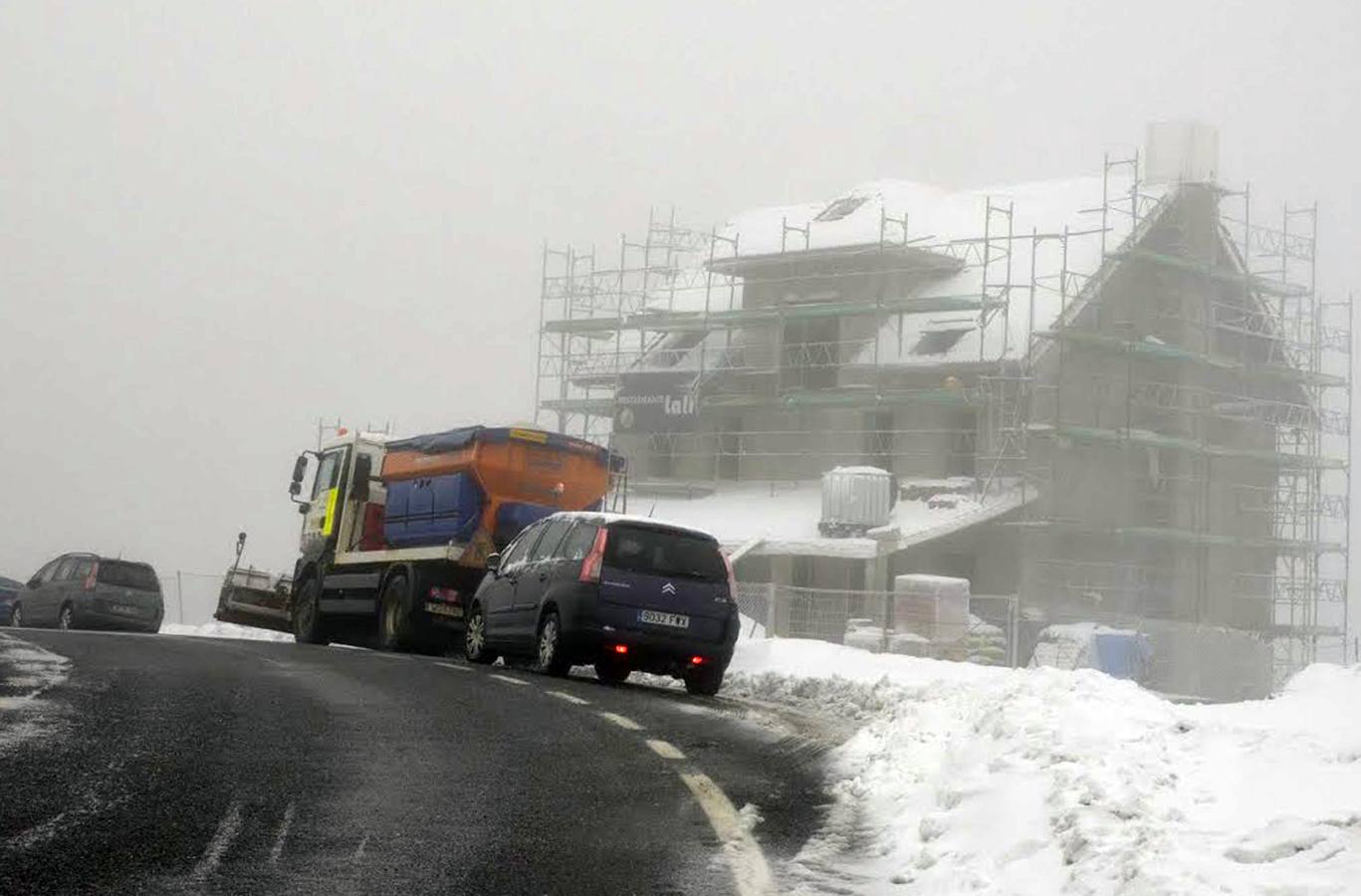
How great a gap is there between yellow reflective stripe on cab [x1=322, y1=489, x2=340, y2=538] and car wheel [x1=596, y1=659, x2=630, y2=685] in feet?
34.6

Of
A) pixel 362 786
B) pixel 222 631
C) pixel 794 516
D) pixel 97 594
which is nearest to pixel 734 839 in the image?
pixel 362 786

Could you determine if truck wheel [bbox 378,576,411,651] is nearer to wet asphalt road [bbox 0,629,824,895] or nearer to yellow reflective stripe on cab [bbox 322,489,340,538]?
yellow reflective stripe on cab [bbox 322,489,340,538]

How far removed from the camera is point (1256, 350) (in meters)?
54.9

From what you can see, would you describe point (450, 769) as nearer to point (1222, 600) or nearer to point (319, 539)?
point (319, 539)

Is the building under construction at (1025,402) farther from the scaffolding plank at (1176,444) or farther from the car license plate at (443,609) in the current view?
the car license plate at (443,609)

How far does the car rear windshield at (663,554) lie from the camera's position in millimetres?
→ 19297

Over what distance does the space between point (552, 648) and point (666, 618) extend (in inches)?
51.5

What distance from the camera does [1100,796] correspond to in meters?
8.05

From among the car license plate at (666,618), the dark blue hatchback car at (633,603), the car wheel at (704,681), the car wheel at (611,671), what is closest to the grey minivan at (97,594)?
the dark blue hatchback car at (633,603)

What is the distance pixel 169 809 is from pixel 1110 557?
141 ft

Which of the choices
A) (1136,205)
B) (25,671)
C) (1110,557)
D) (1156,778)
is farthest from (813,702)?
(1136,205)

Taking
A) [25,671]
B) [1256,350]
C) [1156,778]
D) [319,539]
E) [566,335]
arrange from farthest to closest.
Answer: [566,335]
[1256,350]
[319,539]
[25,671]
[1156,778]

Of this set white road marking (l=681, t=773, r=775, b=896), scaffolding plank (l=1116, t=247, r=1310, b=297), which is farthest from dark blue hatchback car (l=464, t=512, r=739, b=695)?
scaffolding plank (l=1116, t=247, r=1310, b=297)

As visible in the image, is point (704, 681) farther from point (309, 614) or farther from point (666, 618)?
point (309, 614)
